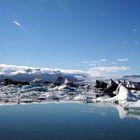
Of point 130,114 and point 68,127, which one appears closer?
point 68,127

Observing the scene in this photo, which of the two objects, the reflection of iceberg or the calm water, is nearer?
the calm water

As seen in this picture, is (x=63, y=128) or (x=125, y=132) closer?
(x=125, y=132)

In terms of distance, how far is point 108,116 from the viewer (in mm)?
13062

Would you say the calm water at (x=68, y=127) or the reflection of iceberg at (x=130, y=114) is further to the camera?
the reflection of iceberg at (x=130, y=114)

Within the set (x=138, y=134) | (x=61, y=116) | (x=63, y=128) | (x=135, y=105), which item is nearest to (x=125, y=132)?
(x=138, y=134)

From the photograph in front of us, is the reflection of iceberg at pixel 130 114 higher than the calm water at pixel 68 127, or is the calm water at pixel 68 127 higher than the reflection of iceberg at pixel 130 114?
the reflection of iceberg at pixel 130 114

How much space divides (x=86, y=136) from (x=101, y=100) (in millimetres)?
11228

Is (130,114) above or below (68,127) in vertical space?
above

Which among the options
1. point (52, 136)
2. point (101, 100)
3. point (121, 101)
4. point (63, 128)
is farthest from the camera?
point (101, 100)

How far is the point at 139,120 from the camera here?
1188cm

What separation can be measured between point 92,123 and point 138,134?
2410 mm

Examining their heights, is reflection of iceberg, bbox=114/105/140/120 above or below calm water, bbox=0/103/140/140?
above

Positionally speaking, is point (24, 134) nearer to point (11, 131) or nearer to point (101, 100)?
point (11, 131)

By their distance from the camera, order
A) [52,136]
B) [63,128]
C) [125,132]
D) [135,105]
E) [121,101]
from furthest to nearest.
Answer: [121,101]
[135,105]
[63,128]
[125,132]
[52,136]
